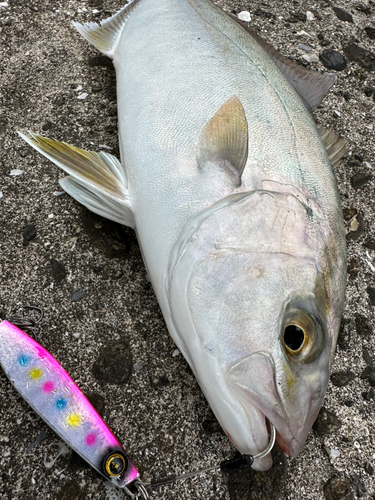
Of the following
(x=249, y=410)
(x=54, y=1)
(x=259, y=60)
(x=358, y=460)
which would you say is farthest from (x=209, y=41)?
(x=358, y=460)

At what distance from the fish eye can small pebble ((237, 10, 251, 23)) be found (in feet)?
8.02

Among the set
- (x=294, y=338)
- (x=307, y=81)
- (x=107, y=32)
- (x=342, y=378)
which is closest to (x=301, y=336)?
(x=294, y=338)

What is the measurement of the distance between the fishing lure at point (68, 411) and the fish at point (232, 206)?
0.74 ft

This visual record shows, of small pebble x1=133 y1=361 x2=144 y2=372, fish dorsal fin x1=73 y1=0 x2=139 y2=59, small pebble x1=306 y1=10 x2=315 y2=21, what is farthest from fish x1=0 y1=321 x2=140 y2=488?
small pebble x1=306 y1=10 x2=315 y2=21

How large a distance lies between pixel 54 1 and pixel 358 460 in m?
3.12

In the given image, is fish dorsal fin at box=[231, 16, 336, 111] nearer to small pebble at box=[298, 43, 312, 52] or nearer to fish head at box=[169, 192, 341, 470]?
small pebble at box=[298, 43, 312, 52]

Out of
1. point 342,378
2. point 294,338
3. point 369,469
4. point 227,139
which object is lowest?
point 369,469

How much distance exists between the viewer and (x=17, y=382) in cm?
144

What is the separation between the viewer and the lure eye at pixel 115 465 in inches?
54.3

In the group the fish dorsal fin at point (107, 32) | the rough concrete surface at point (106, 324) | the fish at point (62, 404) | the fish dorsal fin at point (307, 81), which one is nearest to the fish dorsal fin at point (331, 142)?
the fish dorsal fin at point (307, 81)

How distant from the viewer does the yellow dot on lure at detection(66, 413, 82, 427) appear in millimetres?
1409

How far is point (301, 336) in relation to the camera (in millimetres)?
1347

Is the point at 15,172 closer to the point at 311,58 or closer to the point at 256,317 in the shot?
the point at 256,317

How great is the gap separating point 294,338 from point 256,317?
138mm
